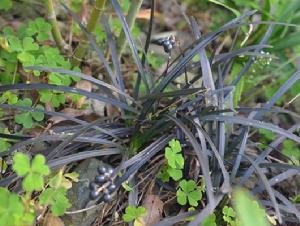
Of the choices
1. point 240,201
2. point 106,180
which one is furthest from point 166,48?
point 240,201

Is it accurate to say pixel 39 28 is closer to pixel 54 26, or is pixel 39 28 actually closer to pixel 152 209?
pixel 54 26

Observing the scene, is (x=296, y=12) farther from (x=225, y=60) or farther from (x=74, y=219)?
(x=74, y=219)

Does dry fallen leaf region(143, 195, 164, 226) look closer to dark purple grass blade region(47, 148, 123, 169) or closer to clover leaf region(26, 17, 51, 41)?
dark purple grass blade region(47, 148, 123, 169)

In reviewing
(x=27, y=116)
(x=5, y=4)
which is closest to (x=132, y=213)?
(x=27, y=116)

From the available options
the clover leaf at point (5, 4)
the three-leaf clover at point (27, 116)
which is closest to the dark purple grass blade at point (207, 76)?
the three-leaf clover at point (27, 116)

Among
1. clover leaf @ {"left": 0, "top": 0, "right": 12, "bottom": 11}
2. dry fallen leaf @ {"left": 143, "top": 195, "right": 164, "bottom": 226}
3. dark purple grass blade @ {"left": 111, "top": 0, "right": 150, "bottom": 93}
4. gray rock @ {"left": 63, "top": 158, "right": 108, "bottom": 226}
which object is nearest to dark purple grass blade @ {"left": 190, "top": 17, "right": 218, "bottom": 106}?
dark purple grass blade @ {"left": 111, "top": 0, "right": 150, "bottom": 93}

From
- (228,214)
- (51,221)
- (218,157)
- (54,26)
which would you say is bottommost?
(51,221)
